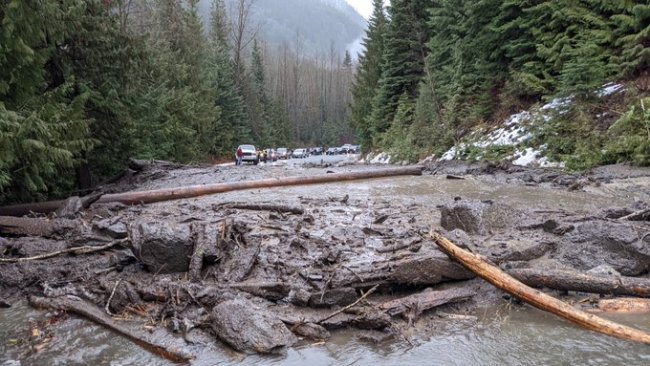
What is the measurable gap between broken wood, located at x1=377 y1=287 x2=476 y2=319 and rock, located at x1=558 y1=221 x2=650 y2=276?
5.41 feet

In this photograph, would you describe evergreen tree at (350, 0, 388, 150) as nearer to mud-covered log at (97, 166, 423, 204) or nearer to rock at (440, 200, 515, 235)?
mud-covered log at (97, 166, 423, 204)

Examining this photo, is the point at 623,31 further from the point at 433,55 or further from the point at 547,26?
the point at 433,55

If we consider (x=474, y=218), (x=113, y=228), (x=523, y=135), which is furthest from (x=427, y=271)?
(x=523, y=135)

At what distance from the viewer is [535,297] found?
4516 mm

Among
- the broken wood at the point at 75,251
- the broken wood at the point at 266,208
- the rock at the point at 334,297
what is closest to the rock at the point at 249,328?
the rock at the point at 334,297

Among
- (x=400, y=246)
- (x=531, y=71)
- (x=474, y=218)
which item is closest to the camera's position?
(x=400, y=246)

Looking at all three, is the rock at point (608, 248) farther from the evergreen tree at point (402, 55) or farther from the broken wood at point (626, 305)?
→ the evergreen tree at point (402, 55)

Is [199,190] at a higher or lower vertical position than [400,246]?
lower

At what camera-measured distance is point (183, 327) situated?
14.3ft

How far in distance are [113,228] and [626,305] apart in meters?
6.59

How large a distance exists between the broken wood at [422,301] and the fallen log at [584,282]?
0.66 meters

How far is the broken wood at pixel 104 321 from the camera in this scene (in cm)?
394

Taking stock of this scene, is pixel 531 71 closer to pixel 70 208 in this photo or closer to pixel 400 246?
pixel 400 246

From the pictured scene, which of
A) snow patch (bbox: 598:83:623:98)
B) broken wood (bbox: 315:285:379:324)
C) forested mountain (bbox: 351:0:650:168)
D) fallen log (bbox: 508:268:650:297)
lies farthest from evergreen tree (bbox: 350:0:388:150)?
broken wood (bbox: 315:285:379:324)
